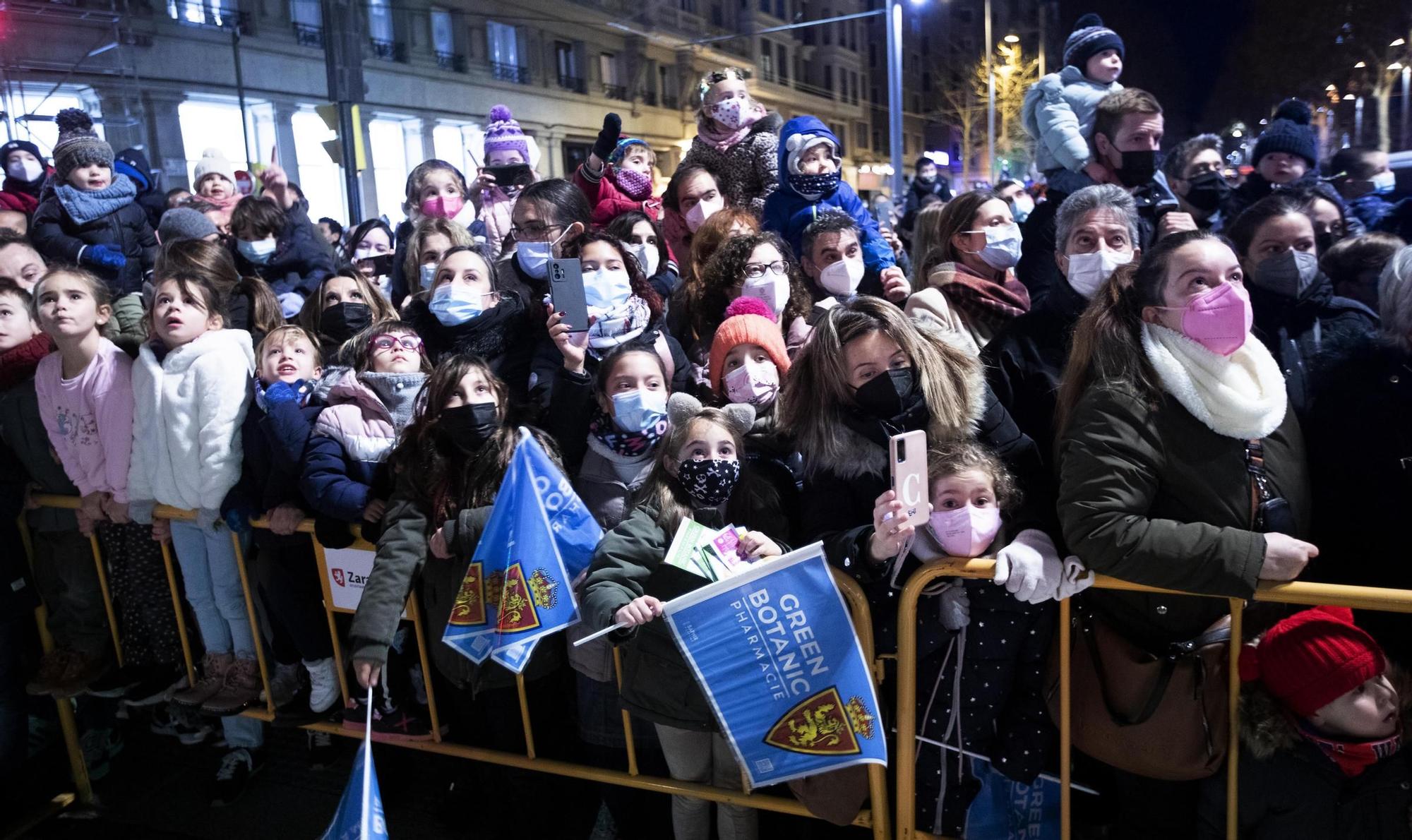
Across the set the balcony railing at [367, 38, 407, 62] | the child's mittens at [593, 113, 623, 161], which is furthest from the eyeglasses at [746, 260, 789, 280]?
the balcony railing at [367, 38, 407, 62]

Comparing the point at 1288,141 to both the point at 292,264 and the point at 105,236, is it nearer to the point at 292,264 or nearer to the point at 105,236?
the point at 292,264

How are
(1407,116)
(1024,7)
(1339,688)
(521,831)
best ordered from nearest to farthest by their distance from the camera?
(1339,688) < (521,831) < (1407,116) < (1024,7)

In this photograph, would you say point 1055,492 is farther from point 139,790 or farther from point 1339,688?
point 139,790

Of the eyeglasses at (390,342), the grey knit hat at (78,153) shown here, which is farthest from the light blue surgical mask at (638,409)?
the grey knit hat at (78,153)

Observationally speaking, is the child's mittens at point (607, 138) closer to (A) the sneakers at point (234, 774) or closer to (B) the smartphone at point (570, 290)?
(B) the smartphone at point (570, 290)

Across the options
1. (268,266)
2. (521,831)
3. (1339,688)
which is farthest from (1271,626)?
(268,266)

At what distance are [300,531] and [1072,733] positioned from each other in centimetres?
280

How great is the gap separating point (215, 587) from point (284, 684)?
1.60 feet

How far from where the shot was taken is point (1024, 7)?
65.9 feet

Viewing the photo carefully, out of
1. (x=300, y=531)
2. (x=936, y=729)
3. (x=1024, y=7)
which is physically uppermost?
(x=1024, y=7)

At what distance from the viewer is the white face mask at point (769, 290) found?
14.1 ft

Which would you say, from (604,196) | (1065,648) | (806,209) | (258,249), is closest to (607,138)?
(604,196)

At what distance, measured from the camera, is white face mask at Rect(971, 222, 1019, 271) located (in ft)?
13.5

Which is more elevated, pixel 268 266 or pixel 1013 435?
pixel 268 266
